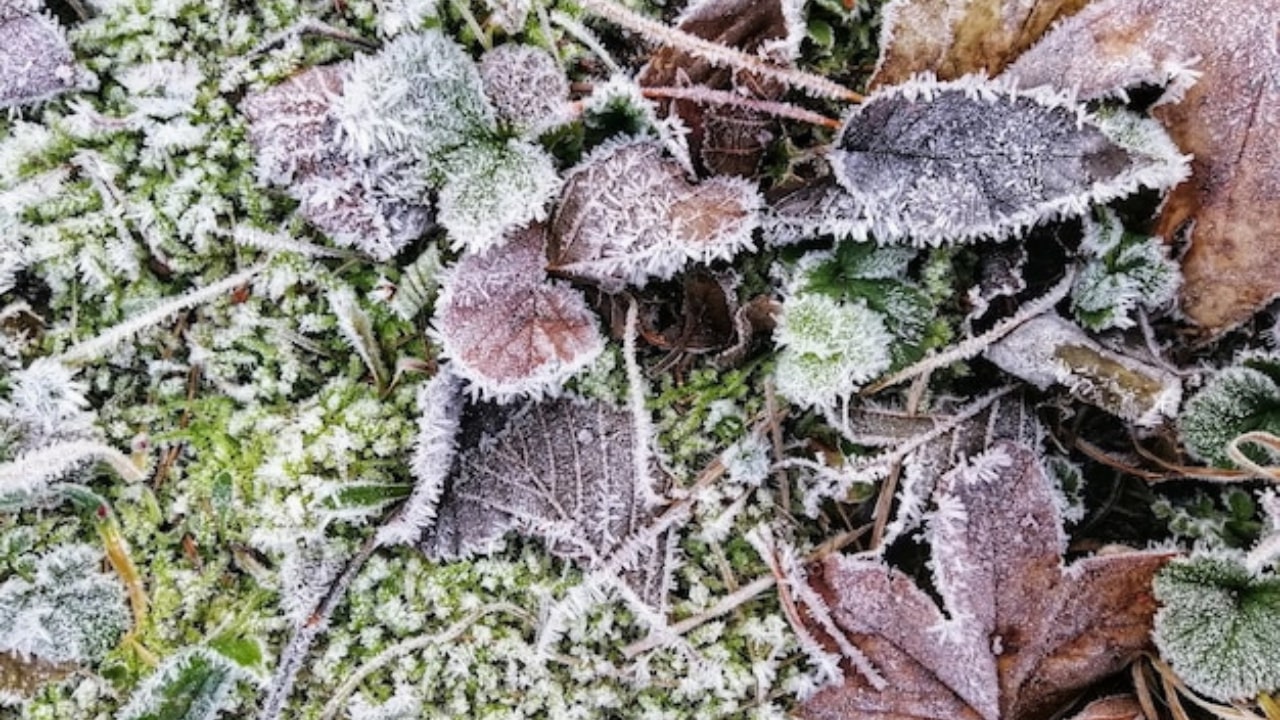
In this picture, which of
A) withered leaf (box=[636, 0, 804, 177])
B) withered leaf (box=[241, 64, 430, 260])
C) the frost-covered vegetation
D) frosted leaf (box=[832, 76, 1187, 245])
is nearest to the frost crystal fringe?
the frost-covered vegetation

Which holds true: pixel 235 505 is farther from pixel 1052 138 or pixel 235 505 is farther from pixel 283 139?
pixel 1052 138

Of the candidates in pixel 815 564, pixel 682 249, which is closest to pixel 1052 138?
pixel 682 249

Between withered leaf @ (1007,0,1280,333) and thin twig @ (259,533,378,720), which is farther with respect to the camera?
thin twig @ (259,533,378,720)

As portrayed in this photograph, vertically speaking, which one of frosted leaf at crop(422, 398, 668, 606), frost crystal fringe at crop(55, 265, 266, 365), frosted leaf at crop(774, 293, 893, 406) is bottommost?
frosted leaf at crop(422, 398, 668, 606)

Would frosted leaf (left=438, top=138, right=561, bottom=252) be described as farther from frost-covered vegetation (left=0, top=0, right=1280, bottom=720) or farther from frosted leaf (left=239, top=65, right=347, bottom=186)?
frosted leaf (left=239, top=65, right=347, bottom=186)

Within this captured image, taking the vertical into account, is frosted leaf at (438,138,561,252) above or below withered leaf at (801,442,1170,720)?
above

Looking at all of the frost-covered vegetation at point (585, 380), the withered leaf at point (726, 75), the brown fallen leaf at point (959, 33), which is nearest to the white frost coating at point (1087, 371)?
the frost-covered vegetation at point (585, 380)

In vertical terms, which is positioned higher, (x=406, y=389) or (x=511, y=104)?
(x=511, y=104)
